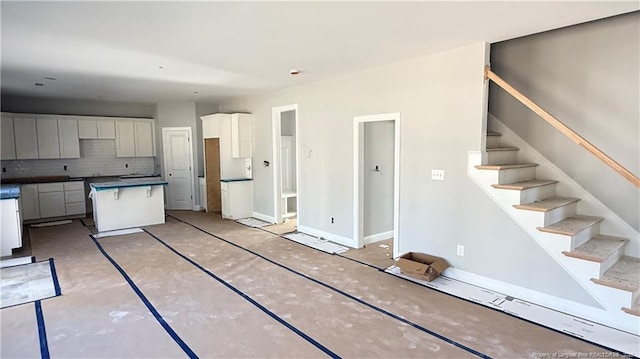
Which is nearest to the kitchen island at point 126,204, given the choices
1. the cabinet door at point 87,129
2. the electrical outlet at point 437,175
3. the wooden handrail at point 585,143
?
the cabinet door at point 87,129

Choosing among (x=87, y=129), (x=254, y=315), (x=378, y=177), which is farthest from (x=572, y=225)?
(x=87, y=129)

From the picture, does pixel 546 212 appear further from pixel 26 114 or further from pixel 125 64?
pixel 26 114

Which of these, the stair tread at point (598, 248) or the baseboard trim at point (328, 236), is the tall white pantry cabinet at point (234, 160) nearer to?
the baseboard trim at point (328, 236)

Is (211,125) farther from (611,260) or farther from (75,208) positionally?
(611,260)

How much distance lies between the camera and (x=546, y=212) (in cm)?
326

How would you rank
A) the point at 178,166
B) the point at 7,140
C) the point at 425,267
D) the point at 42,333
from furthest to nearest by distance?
1. the point at 178,166
2. the point at 7,140
3. the point at 425,267
4. the point at 42,333

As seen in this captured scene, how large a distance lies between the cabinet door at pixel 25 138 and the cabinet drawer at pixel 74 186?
86cm

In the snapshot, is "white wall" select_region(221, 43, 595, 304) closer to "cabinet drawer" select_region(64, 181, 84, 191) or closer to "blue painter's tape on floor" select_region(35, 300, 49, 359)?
"blue painter's tape on floor" select_region(35, 300, 49, 359)

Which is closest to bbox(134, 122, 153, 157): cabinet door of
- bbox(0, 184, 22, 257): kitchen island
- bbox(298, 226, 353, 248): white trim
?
bbox(0, 184, 22, 257): kitchen island

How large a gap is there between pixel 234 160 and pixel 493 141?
5.10 metres

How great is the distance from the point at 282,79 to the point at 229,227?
2969mm

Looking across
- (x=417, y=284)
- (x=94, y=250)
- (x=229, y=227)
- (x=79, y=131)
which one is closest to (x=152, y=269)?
(x=94, y=250)

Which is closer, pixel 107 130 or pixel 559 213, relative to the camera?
pixel 559 213

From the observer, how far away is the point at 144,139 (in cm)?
855
